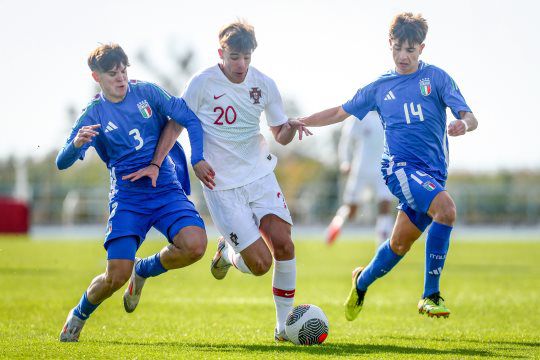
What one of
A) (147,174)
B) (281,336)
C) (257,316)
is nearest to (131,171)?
(147,174)

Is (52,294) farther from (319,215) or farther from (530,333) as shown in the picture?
(319,215)

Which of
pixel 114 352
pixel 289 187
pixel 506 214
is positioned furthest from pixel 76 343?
pixel 289 187

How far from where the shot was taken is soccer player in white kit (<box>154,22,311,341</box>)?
828cm

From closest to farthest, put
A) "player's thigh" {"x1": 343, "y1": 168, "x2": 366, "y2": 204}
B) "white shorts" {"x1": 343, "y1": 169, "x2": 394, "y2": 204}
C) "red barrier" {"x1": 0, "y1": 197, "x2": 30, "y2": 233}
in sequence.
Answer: "white shorts" {"x1": 343, "y1": 169, "x2": 394, "y2": 204} → "player's thigh" {"x1": 343, "y1": 168, "x2": 366, "y2": 204} → "red barrier" {"x1": 0, "y1": 197, "x2": 30, "y2": 233}

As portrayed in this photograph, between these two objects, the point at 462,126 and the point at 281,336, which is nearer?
the point at 462,126

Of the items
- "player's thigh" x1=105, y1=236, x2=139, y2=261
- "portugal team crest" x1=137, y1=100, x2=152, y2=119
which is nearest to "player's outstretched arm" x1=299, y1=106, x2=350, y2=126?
"portugal team crest" x1=137, y1=100, x2=152, y2=119

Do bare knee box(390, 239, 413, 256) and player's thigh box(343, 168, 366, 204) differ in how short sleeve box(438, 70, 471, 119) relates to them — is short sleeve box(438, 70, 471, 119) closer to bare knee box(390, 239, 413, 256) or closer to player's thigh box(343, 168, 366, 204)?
bare knee box(390, 239, 413, 256)

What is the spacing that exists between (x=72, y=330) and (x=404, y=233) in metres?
2.98

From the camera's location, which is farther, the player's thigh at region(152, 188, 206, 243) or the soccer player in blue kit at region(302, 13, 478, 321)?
the soccer player in blue kit at region(302, 13, 478, 321)

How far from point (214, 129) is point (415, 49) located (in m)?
1.87

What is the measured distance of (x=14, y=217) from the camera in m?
31.6

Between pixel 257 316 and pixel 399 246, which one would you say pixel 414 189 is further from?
pixel 257 316

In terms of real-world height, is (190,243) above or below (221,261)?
above

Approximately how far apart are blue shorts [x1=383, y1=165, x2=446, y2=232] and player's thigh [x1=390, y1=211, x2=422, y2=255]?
38 millimetres
